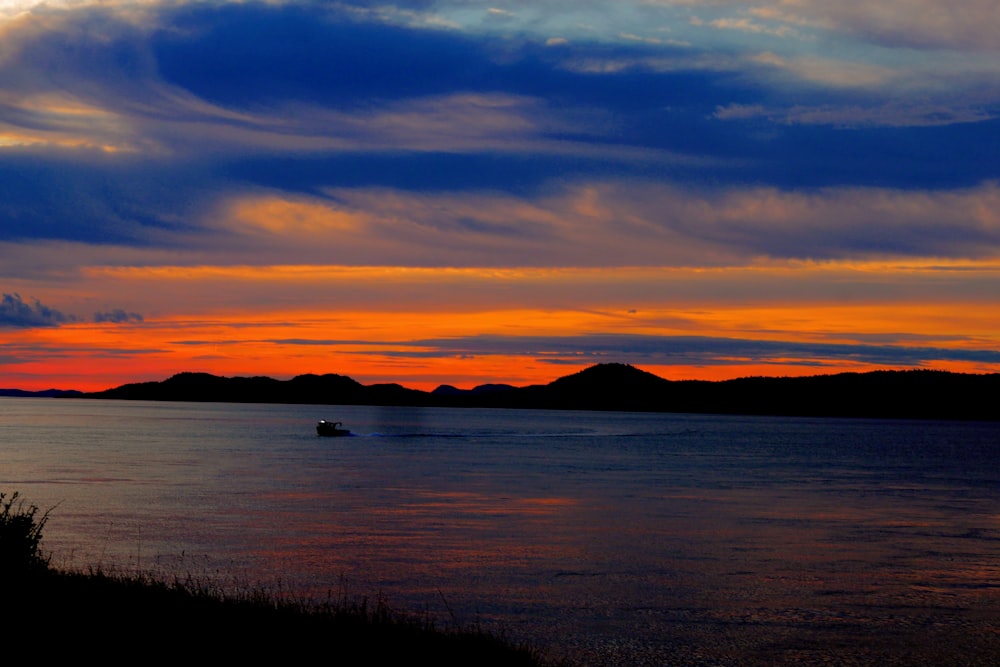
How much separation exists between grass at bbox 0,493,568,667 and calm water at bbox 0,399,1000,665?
454cm

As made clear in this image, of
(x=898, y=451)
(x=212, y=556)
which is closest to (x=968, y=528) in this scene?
(x=212, y=556)

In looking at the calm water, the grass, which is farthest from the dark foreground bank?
the calm water

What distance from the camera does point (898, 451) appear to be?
124 meters

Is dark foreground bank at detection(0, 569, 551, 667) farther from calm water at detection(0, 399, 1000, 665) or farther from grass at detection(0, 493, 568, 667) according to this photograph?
calm water at detection(0, 399, 1000, 665)

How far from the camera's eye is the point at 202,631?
16328 mm

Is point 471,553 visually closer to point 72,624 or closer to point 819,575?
point 819,575

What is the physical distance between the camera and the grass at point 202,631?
15.2m

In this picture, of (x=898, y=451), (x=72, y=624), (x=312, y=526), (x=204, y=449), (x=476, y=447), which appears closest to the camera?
(x=72, y=624)

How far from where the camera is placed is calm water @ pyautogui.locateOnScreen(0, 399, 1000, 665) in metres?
22.2

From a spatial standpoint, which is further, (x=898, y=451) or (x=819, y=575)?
(x=898, y=451)

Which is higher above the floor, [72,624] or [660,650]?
[72,624]

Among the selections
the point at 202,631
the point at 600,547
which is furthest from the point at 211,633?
the point at 600,547

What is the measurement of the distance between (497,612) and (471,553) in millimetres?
8398

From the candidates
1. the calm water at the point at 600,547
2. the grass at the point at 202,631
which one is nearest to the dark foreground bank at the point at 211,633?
the grass at the point at 202,631
